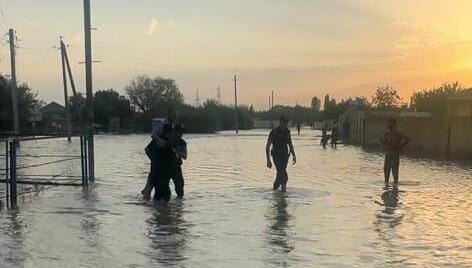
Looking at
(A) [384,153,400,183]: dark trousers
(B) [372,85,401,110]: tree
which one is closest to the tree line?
(B) [372,85,401,110]: tree

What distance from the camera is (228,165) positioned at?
25000 mm

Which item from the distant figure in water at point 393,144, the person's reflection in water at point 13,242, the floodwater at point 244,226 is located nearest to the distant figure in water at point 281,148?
the floodwater at point 244,226

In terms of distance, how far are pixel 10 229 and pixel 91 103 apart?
8.24m

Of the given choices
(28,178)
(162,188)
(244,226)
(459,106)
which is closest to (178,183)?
(162,188)

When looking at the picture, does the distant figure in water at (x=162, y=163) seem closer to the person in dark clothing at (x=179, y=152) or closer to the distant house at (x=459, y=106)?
the person in dark clothing at (x=179, y=152)

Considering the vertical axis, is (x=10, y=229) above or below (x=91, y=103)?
below

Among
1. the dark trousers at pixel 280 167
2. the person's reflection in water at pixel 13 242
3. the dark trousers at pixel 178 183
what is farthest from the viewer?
the dark trousers at pixel 280 167

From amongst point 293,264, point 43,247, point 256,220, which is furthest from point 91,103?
point 293,264

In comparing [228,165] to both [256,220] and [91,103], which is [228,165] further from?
[256,220]

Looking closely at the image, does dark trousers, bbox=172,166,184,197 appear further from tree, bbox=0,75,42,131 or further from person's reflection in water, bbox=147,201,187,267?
tree, bbox=0,75,42,131

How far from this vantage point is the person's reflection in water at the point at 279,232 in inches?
332

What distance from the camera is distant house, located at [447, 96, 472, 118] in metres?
48.9

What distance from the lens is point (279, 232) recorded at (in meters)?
10.1

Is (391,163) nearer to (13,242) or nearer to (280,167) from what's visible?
(280,167)
